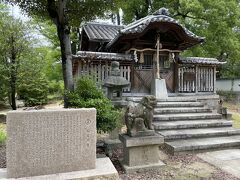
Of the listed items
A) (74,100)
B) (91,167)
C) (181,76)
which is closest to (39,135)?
(91,167)

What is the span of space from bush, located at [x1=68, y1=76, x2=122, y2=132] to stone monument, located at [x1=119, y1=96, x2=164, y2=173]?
1.86ft

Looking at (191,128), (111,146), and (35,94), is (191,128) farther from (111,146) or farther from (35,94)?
(35,94)

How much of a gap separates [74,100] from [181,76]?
703cm

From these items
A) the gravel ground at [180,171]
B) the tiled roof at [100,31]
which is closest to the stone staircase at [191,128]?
the gravel ground at [180,171]

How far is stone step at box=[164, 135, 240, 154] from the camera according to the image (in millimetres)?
5642

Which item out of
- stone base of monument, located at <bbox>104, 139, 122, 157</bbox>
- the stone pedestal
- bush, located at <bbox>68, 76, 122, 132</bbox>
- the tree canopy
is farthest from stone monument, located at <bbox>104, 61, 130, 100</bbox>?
the stone pedestal

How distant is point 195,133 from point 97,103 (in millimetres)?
3139

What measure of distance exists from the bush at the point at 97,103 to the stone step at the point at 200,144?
1566 mm

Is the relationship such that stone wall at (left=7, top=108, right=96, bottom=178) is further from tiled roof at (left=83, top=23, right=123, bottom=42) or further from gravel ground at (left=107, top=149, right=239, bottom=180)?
tiled roof at (left=83, top=23, right=123, bottom=42)

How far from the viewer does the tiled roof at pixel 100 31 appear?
13.0 m

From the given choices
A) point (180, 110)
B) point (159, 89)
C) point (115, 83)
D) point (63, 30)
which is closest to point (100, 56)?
point (63, 30)

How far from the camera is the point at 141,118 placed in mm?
4855

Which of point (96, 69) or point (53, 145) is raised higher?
point (96, 69)

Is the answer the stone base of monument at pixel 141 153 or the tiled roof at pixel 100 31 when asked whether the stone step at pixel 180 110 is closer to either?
the stone base of monument at pixel 141 153
